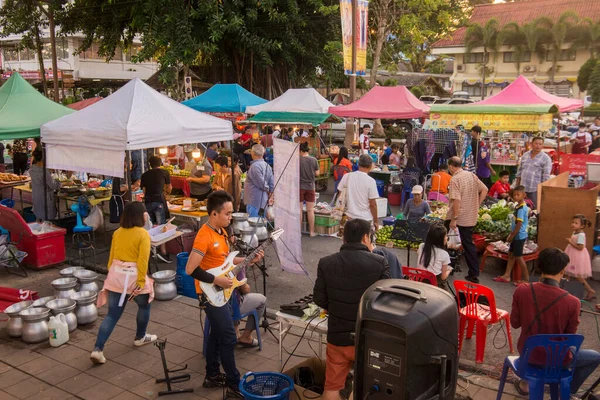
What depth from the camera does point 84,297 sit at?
6.75m

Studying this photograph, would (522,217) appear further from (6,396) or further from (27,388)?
(6,396)

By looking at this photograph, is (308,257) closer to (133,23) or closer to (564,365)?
(564,365)

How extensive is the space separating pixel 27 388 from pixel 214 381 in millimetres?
1897

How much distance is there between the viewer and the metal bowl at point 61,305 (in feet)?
21.1

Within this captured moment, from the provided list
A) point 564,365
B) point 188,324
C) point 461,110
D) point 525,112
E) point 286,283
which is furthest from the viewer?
point 461,110

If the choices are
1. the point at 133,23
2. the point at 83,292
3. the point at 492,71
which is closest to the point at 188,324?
the point at 83,292

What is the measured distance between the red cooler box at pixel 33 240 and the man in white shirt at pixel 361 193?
16.1 ft

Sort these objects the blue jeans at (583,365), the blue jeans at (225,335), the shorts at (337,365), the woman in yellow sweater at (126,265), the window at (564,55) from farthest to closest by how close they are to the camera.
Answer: the window at (564,55) < the woman in yellow sweater at (126,265) < the blue jeans at (225,335) < the blue jeans at (583,365) < the shorts at (337,365)

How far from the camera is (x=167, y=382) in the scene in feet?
16.8

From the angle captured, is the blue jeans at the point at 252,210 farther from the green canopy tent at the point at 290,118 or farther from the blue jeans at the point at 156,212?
the green canopy tent at the point at 290,118

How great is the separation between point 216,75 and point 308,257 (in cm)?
1694

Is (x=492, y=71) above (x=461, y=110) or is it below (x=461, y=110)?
above

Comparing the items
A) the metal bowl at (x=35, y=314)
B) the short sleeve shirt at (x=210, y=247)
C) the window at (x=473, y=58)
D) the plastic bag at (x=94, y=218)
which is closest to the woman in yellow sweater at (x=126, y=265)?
the metal bowl at (x=35, y=314)

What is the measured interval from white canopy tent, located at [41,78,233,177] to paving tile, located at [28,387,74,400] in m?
3.29
